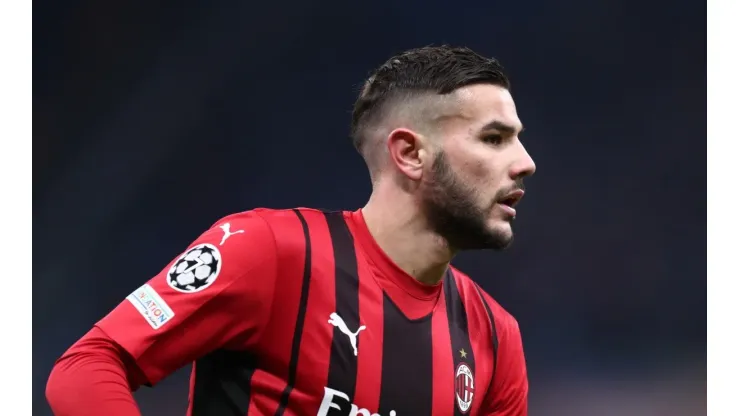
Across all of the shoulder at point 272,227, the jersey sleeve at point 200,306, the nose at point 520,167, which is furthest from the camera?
the nose at point 520,167

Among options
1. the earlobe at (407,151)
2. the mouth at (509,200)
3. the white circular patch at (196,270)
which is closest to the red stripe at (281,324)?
the white circular patch at (196,270)

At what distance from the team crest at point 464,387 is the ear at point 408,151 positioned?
375 mm

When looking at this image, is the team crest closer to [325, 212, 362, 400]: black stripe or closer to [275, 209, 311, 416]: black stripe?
[325, 212, 362, 400]: black stripe

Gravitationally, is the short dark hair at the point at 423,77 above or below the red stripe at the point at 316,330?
above

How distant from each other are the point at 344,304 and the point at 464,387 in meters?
0.30

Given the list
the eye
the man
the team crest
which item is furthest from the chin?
the team crest

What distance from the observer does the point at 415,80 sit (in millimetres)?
1523

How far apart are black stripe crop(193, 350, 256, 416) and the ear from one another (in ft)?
1.49

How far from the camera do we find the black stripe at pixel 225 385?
4.23 ft

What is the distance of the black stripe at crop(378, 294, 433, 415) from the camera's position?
1.39 metres

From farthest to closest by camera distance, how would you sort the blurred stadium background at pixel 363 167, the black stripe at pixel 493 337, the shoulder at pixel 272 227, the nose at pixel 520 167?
the blurred stadium background at pixel 363 167
the black stripe at pixel 493 337
the nose at pixel 520 167
the shoulder at pixel 272 227

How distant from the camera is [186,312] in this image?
47.3 inches

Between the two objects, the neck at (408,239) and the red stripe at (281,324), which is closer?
the red stripe at (281,324)

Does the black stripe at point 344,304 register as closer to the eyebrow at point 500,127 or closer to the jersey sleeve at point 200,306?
the jersey sleeve at point 200,306
